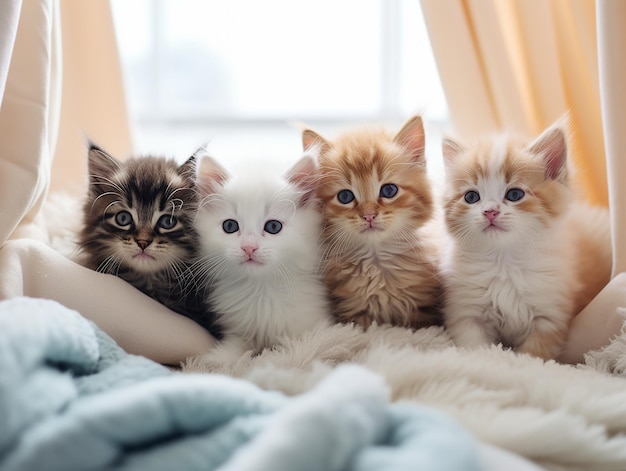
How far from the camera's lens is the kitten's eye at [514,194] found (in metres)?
1.38

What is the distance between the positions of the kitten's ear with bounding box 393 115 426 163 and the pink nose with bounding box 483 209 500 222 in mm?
203

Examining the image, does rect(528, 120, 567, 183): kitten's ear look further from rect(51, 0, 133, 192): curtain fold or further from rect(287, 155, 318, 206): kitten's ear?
rect(51, 0, 133, 192): curtain fold

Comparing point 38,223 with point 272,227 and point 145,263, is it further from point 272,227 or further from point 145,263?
point 272,227

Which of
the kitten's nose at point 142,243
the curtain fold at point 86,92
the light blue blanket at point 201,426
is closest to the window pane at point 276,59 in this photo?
the curtain fold at point 86,92

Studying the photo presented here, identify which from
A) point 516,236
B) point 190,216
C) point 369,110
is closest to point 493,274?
point 516,236

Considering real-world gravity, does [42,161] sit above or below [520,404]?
above

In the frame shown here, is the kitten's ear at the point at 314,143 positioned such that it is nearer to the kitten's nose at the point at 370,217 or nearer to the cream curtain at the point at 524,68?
the kitten's nose at the point at 370,217

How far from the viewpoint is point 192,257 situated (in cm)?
143

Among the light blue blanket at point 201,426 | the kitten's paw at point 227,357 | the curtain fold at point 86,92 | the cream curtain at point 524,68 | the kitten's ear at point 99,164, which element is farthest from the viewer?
the curtain fold at point 86,92

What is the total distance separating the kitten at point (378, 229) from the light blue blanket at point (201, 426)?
574mm

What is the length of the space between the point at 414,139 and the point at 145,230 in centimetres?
64

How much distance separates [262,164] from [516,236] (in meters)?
0.59

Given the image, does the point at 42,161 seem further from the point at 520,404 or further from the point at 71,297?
the point at 520,404

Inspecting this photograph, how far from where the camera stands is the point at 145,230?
137cm
